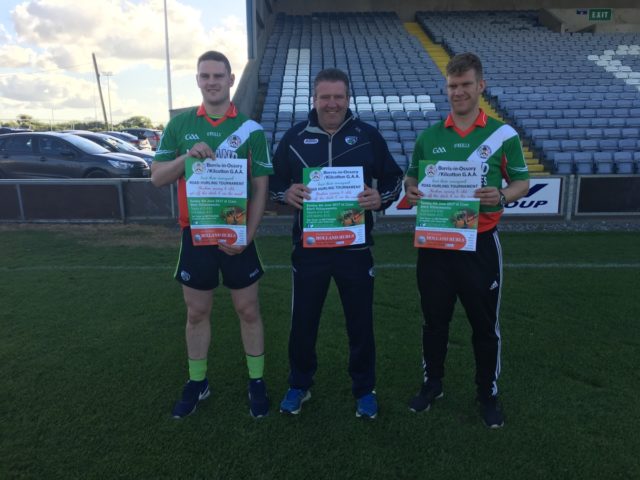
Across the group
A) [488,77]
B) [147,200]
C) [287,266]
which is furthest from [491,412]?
[488,77]

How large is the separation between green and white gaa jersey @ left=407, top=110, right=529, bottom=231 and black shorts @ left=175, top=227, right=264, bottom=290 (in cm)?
125

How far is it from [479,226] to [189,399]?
197 cm

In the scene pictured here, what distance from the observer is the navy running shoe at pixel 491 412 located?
2805mm

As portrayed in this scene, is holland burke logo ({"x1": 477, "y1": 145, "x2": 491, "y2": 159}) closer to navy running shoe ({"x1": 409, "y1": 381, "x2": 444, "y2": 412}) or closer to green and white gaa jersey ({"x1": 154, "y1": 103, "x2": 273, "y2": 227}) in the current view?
green and white gaa jersey ({"x1": 154, "y1": 103, "x2": 273, "y2": 227})

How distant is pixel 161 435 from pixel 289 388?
2.68 feet

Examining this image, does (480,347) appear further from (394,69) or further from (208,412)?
(394,69)

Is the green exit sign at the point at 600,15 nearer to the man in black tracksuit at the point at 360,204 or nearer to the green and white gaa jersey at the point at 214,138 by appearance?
the man in black tracksuit at the point at 360,204

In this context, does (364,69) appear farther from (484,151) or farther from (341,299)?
(341,299)

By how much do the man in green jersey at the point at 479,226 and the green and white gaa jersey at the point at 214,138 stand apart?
0.90 metres

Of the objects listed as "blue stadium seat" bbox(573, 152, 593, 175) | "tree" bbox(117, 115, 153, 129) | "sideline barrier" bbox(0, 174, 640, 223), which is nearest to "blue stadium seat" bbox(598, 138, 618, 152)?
"blue stadium seat" bbox(573, 152, 593, 175)

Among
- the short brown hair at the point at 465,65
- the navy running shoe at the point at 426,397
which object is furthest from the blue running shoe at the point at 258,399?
the short brown hair at the point at 465,65

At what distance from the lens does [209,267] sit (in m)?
2.76

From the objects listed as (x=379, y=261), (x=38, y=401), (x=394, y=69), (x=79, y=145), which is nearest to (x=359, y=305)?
(x=38, y=401)

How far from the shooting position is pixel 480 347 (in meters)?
2.83
